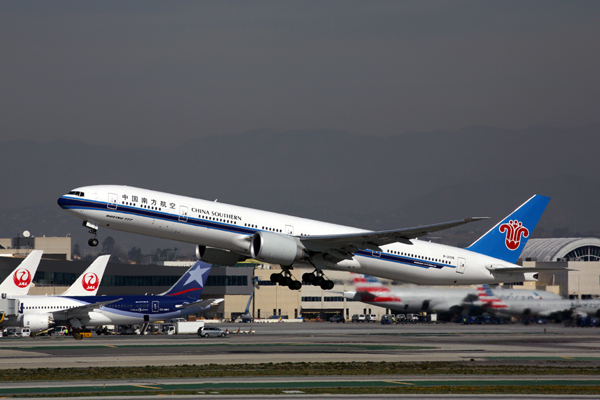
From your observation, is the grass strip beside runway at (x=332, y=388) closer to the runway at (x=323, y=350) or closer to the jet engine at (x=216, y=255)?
the runway at (x=323, y=350)

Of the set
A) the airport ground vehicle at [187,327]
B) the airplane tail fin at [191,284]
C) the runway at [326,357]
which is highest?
the airplane tail fin at [191,284]

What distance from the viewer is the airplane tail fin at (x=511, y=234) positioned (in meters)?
58.2

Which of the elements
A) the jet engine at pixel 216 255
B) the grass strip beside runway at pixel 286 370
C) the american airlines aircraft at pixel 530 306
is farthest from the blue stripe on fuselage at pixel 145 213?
the american airlines aircraft at pixel 530 306

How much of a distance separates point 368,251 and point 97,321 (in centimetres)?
3478

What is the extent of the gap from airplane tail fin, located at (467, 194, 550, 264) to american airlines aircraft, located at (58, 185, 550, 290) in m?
1.95

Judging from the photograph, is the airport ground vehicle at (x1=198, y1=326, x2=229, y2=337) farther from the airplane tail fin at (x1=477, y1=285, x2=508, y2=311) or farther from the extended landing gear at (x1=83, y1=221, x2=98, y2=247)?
the extended landing gear at (x1=83, y1=221, x2=98, y2=247)

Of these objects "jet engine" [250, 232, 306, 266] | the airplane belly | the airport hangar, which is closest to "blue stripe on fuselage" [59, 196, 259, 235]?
"jet engine" [250, 232, 306, 266]

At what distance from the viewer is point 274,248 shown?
1766 inches

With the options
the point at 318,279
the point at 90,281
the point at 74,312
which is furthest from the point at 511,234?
the point at 90,281

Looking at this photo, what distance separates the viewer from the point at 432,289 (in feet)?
229

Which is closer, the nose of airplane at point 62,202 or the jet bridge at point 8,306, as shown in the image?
the nose of airplane at point 62,202

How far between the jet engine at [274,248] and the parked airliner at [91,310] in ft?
108

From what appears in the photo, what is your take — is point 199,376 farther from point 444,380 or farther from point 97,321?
point 97,321

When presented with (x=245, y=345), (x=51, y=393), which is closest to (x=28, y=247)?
(x=245, y=345)
